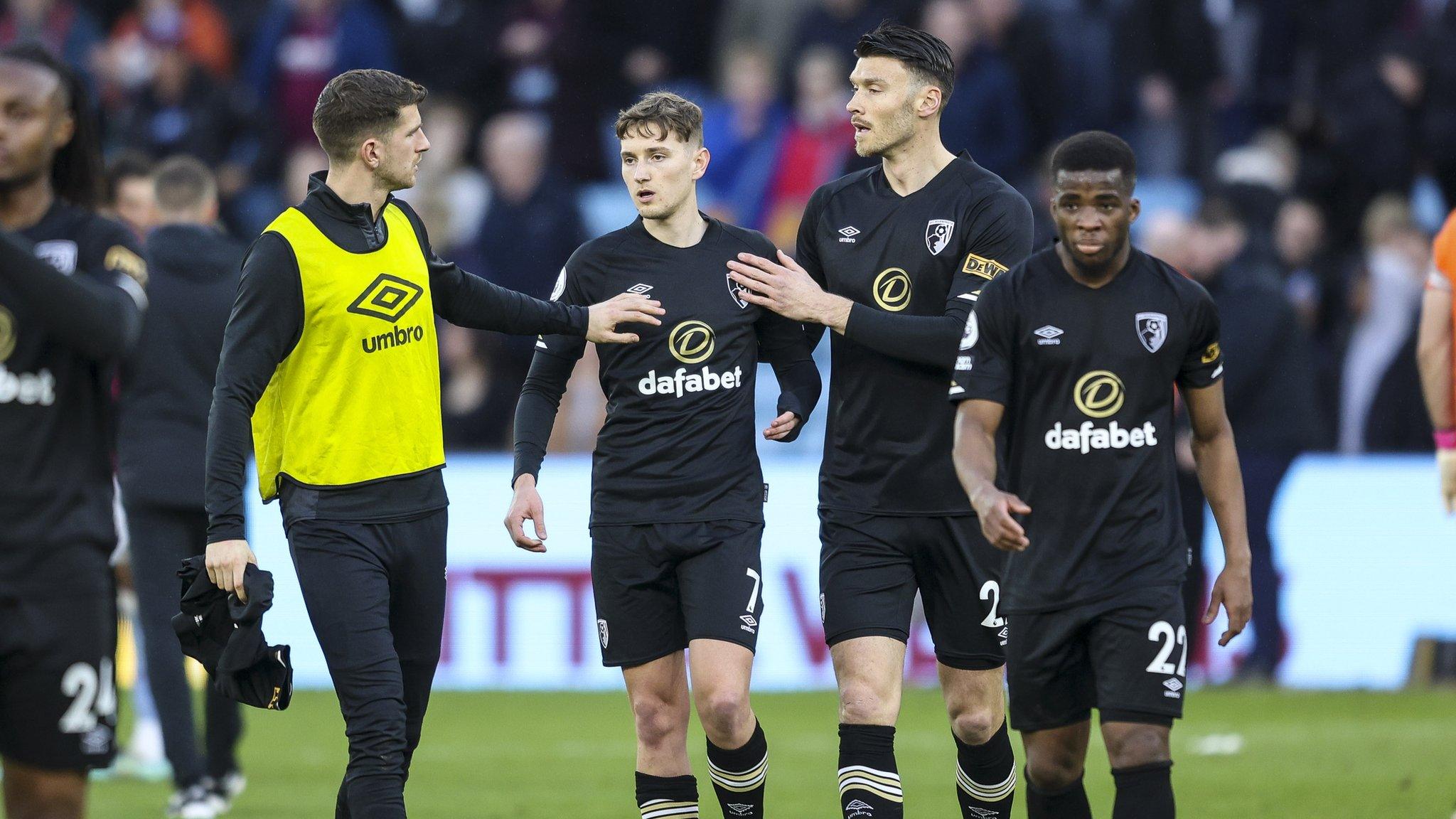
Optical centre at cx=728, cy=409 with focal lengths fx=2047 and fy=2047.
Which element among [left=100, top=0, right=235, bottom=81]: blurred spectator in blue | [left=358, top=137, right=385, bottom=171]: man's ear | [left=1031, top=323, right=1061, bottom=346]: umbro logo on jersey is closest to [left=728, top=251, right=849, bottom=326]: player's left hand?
[left=1031, top=323, right=1061, bottom=346]: umbro logo on jersey

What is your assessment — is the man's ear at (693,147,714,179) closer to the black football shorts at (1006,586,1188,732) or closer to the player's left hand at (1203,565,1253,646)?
the black football shorts at (1006,586,1188,732)

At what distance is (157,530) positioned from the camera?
874 centimetres

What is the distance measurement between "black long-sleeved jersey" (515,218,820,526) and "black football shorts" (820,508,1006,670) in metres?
0.33

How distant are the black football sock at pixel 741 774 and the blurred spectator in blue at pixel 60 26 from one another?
41.0ft

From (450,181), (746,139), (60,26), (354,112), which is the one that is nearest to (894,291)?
(354,112)

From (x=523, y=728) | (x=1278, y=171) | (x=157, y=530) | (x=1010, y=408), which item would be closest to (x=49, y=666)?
(x=1010, y=408)

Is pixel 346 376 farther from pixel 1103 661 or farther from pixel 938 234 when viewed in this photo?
pixel 1103 661

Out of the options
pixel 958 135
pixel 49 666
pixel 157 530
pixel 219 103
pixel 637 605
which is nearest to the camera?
pixel 49 666

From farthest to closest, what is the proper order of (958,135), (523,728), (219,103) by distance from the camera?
(219,103), (958,135), (523,728)

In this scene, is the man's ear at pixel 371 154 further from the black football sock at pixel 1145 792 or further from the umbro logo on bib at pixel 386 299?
the black football sock at pixel 1145 792

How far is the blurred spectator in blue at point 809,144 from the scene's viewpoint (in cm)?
1537

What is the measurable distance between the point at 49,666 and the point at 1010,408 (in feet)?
9.15

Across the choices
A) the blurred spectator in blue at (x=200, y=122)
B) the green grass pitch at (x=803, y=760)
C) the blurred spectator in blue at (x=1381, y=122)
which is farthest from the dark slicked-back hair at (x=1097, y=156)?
the blurred spectator in blue at (x=200, y=122)

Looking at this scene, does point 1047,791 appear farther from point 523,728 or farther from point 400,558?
point 523,728
